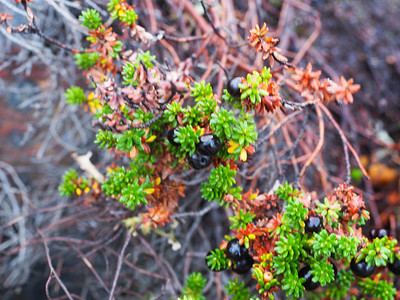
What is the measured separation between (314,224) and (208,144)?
0.39 metres

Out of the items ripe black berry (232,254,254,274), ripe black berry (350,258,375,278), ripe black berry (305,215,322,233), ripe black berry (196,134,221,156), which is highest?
ripe black berry (196,134,221,156)

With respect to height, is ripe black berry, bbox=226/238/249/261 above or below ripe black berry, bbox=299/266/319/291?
below

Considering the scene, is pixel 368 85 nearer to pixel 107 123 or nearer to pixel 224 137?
pixel 224 137

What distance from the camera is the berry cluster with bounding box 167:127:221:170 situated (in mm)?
906

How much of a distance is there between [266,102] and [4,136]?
2.07 m

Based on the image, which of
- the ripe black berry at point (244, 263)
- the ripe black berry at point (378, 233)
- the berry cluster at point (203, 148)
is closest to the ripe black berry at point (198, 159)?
the berry cluster at point (203, 148)

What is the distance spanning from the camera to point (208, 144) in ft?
2.97

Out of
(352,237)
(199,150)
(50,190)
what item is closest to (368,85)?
(352,237)

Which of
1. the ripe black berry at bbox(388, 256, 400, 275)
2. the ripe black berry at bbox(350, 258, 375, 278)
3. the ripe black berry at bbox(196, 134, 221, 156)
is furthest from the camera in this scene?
the ripe black berry at bbox(388, 256, 400, 275)

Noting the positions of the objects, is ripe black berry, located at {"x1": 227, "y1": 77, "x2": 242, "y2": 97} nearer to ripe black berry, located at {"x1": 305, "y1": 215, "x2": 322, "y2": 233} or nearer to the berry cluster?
the berry cluster

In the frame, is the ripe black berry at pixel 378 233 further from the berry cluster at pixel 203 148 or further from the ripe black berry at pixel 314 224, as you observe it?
the berry cluster at pixel 203 148

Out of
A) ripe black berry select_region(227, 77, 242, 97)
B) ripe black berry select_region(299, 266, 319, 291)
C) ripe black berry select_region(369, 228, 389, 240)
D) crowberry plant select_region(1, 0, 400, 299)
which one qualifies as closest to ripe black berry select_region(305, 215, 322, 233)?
crowberry plant select_region(1, 0, 400, 299)

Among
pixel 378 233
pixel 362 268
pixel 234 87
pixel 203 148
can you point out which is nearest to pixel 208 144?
pixel 203 148

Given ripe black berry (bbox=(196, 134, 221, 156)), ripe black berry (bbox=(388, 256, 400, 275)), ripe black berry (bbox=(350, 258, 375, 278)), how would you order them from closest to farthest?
ripe black berry (bbox=(196, 134, 221, 156)) < ripe black berry (bbox=(350, 258, 375, 278)) < ripe black berry (bbox=(388, 256, 400, 275))
